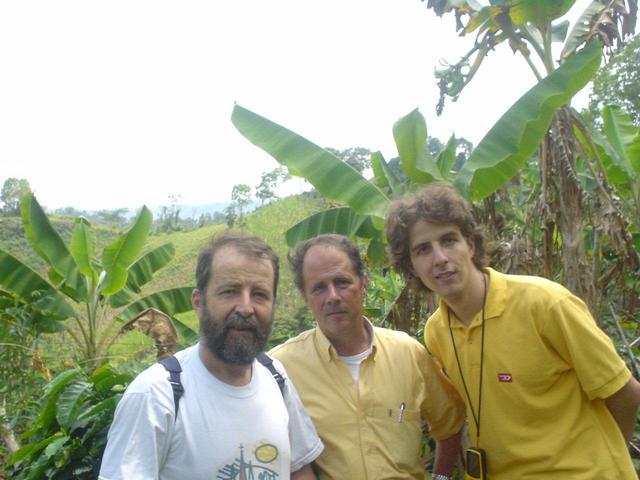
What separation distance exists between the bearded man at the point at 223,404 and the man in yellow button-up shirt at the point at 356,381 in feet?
0.55

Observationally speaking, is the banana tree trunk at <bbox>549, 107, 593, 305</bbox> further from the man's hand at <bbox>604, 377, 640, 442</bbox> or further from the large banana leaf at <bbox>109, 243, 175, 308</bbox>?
the large banana leaf at <bbox>109, 243, 175, 308</bbox>

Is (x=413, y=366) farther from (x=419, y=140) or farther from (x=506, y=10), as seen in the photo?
(x=506, y=10)

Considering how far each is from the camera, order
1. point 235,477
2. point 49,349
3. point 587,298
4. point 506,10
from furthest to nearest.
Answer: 1. point 49,349
2. point 506,10
3. point 587,298
4. point 235,477

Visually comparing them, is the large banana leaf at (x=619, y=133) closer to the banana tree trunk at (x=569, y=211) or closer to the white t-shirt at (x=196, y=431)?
the banana tree trunk at (x=569, y=211)

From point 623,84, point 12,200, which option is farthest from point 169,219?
point 623,84

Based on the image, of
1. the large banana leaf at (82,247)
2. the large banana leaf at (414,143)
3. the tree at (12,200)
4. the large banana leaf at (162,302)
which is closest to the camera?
the large banana leaf at (414,143)

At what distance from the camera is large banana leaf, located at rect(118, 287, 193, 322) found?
7562 millimetres

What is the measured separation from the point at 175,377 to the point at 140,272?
6268mm

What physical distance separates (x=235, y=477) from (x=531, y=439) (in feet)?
3.66

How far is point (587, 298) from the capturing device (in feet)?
13.3

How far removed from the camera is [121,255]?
22.1 feet

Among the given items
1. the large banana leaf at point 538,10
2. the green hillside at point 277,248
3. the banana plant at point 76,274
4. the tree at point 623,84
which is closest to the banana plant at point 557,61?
the large banana leaf at point 538,10

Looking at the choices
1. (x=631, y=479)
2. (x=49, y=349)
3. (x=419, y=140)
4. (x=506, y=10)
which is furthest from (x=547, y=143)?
(x=49, y=349)

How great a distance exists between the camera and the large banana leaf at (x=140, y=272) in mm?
7656
